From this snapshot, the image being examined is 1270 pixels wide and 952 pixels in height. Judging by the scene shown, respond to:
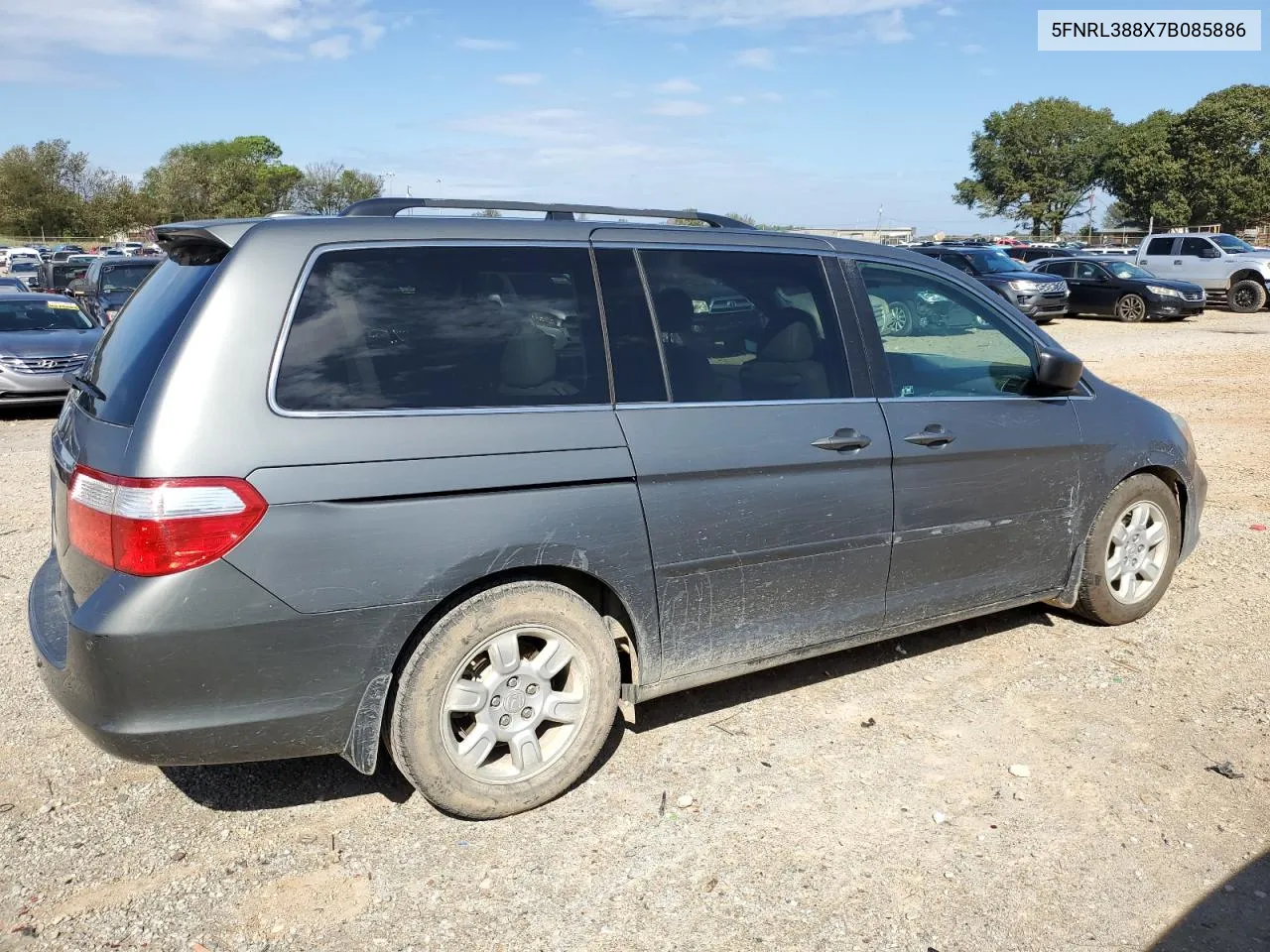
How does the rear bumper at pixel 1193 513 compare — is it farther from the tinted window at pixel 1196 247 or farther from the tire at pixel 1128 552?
the tinted window at pixel 1196 247

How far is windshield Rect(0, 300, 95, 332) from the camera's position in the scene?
13.4 meters

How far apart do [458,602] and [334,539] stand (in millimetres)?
456

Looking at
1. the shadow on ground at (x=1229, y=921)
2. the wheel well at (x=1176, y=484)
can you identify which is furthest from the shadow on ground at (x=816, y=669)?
the shadow on ground at (x=1229, y=921)

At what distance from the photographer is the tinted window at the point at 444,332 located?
309 cm

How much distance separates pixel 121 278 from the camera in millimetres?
18375

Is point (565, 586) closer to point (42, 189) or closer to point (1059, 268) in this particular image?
point (1059, 268)

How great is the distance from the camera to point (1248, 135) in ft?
193

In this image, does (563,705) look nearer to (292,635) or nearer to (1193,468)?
(292,635)

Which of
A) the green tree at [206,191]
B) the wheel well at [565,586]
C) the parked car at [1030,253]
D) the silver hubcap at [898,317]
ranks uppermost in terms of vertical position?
the green tree at [206,191]

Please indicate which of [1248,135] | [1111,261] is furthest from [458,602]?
[1248,135]

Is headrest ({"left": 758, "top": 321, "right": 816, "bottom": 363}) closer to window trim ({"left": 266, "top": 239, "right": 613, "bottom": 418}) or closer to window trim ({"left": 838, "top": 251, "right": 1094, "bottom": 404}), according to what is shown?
window trim ({"left": 838, "top": 251, "right": 1094, "bottom": 404})

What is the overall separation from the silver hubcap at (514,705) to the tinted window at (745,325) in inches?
39.9

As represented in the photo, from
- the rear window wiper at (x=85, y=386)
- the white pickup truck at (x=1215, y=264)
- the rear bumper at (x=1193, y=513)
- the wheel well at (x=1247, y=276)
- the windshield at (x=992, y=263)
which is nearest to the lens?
the rear window wiper at (x=85, y=386)

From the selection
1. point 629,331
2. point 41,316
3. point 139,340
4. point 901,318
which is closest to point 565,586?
point 629,331
